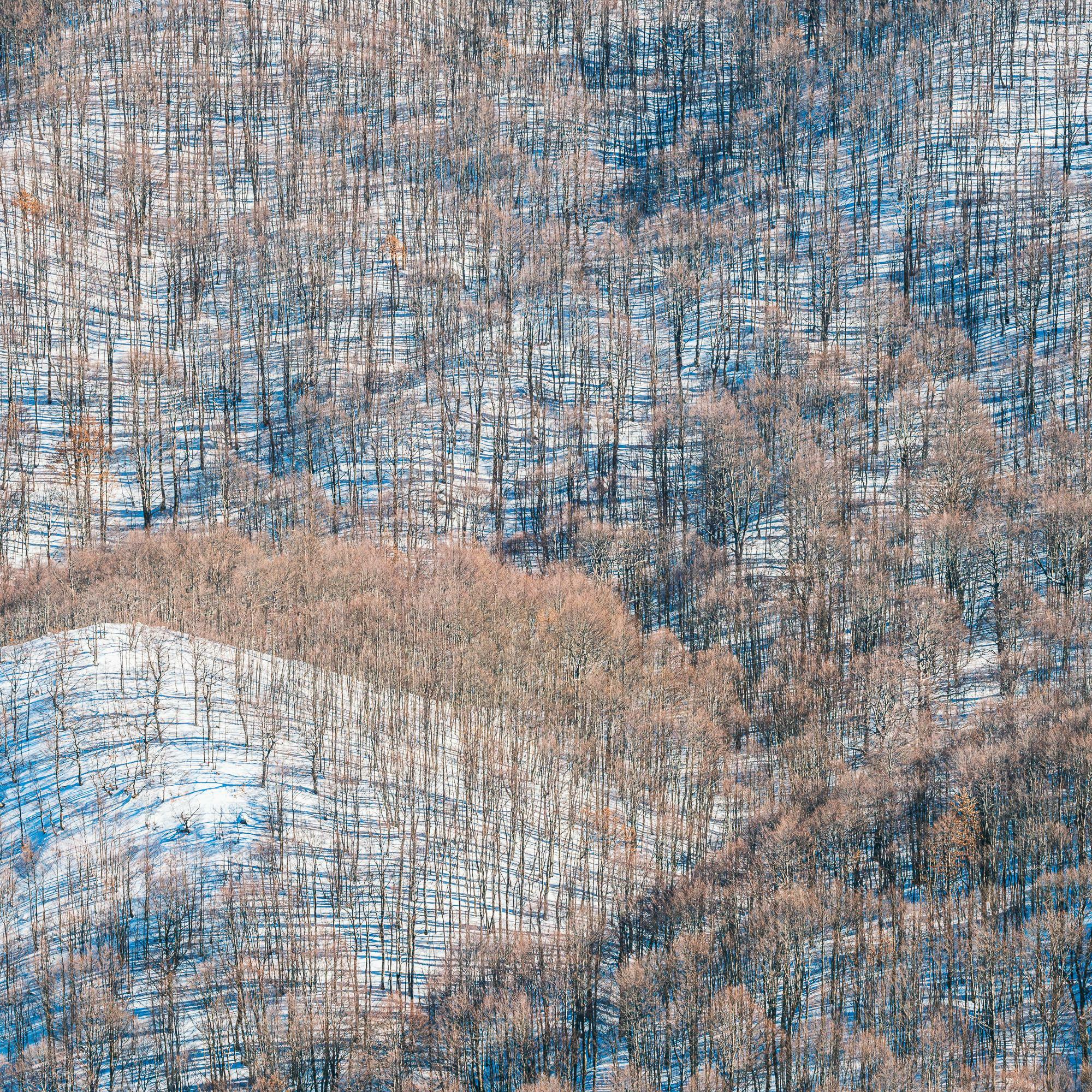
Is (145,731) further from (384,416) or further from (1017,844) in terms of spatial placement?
(384,416)

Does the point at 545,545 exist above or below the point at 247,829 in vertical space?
below

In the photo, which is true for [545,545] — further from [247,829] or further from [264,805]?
[247,829]

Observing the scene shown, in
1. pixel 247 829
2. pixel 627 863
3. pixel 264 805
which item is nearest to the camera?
pixel 247 829

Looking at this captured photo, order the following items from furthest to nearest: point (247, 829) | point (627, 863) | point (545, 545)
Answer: point (545, 545), point (627, 863), point (247, 829)

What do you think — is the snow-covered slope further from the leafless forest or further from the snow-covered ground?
the leafless forest

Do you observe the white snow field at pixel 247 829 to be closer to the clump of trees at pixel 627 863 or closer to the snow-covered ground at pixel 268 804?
the snow-covered ground at pixel 268 804

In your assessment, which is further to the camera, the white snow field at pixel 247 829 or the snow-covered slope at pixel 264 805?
the snow-covered slope at pixel 264 805

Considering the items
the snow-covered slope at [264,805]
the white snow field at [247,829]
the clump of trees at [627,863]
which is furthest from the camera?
the snow-covered slope at [264,805]

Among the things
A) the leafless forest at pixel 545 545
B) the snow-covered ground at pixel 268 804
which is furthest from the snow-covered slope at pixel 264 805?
the leafless forest at pixel 545 545

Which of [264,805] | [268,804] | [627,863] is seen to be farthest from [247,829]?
[627,863]
